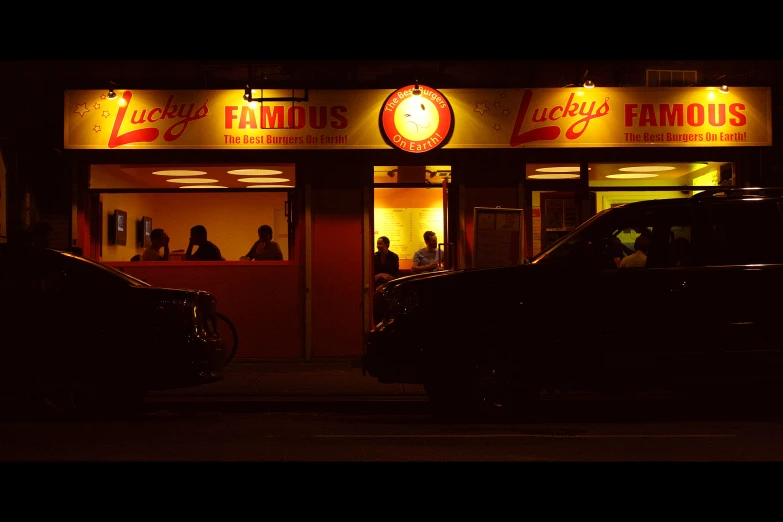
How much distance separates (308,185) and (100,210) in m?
3.27

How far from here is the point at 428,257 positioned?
48.3 ft

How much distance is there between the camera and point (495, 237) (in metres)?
13.2

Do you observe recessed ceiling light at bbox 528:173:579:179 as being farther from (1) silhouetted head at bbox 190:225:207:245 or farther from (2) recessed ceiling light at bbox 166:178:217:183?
(1) silhouetted head at bbox 190:225:207:245

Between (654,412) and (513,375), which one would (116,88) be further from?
(654,412)

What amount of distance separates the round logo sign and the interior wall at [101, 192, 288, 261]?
6.72ft

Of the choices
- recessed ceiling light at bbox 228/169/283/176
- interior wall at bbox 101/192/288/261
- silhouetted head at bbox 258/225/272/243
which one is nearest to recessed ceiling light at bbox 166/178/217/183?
interior wall at bbox 101/192/288/261

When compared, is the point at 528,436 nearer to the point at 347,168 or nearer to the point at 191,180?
the point at 347,168

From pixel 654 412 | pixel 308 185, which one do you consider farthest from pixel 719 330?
pixel 308 185

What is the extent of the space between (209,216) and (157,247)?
936 millimetres

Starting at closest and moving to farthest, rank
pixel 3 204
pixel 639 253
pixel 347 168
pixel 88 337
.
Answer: pixel 88 337, pixel 639 253, pixel 3 204, pixel 347 168

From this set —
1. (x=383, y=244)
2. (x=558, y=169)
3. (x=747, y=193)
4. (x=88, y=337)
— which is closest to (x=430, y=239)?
(x=383, y=244)

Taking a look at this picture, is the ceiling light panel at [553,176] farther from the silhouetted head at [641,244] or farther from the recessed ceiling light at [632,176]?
the silhouetted head at [641,244]

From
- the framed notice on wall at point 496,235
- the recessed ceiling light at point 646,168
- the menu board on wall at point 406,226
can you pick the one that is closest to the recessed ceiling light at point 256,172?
the menu board on wall at point 406,226

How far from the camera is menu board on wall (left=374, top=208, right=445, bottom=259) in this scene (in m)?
15.1
